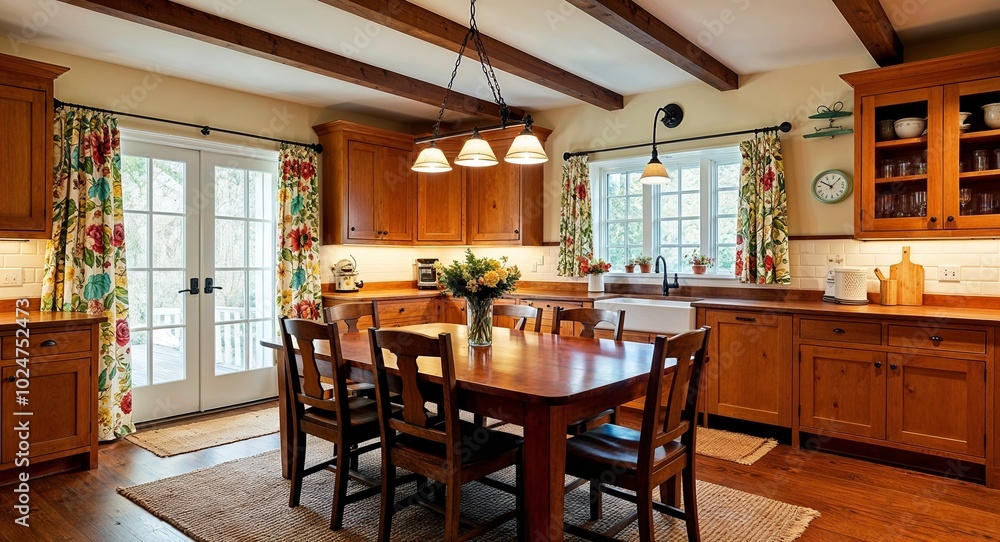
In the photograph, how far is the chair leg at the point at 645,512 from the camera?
7.17ft

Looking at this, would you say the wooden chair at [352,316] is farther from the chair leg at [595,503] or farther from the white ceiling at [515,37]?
the white ceiling at [515,37]

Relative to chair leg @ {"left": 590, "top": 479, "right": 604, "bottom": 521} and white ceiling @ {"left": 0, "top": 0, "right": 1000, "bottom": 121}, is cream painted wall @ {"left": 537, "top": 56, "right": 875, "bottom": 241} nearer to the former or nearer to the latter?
white ceiling @ {"left": 0, "top": 0, "right": 1000, "bottom": 121}

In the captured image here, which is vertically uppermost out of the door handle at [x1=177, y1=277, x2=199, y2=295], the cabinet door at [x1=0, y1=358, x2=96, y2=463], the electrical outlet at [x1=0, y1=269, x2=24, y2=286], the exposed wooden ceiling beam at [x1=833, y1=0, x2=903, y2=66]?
the exposed wooden ceiling beam at [x1=833, y1=0, x2=903, y2=66]

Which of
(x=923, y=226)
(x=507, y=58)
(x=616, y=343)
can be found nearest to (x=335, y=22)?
(x=507, y=58)

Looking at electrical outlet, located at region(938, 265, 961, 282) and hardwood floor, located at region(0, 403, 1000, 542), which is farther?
electrical outlet, located at region(938, 265, 961, 282)

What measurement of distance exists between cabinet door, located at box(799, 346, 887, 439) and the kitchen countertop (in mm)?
4100

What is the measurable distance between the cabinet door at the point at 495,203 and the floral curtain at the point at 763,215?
72.7 inches

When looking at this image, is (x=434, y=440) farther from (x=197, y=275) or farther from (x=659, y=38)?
(x=197, y=275)

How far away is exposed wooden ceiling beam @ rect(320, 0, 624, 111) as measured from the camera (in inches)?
120

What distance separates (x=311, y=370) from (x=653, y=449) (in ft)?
5.05

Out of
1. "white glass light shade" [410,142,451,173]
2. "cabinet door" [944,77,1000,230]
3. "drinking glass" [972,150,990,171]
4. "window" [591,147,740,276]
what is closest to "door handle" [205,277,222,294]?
"white glass light shade" [410,142,451,173]

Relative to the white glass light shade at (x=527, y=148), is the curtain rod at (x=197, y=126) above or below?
above

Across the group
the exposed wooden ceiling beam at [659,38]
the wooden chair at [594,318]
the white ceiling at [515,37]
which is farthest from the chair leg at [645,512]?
the white ceiling at [515,37]

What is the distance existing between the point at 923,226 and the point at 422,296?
363 centimetres
